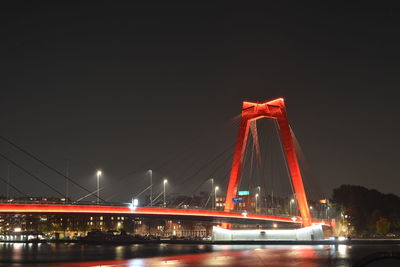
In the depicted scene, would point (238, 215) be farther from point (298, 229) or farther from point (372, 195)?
point (372, 195)

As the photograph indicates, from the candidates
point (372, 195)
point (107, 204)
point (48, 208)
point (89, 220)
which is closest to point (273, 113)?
point (107, 204)

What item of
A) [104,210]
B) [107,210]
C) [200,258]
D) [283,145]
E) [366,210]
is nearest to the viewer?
[200,258]

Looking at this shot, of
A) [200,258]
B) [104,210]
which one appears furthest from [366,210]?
[200,258]

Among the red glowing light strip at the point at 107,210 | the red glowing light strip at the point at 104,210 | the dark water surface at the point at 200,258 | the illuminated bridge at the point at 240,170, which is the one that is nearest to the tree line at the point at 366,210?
the illuminated bridge at the point at 240,170

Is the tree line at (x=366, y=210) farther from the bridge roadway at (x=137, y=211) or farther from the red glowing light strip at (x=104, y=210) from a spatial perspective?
the red glowing light strip at (x=104, y=210)

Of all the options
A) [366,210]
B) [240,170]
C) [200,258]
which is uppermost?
[240,170]

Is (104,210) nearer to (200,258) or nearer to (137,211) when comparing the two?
(137,211)

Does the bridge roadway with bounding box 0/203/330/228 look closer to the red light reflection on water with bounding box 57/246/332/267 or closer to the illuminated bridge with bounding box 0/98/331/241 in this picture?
the illuminated bridge with bounding box 0/98/331/241

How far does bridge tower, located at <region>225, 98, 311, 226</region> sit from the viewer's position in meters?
66.4

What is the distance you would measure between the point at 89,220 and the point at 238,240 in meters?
82.4

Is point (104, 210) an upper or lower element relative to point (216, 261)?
upper

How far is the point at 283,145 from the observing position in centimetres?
6794

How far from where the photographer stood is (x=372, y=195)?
363ft

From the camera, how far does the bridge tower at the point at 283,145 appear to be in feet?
218
